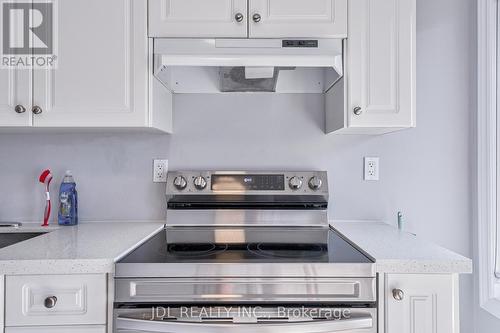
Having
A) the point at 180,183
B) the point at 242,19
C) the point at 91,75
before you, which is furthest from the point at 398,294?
the point at 91,75

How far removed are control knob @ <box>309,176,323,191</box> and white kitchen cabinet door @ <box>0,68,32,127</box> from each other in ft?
4.16

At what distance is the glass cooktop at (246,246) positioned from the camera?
1112 millimetres

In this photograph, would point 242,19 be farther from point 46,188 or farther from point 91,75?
point 46,188

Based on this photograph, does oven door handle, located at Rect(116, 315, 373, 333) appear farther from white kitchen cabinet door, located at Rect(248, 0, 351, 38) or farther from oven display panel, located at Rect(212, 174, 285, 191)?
white kitchen cabinet door, located at Rect(248, 0, 351, 38)

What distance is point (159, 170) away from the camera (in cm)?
174

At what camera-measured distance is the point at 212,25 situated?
4.52 ft

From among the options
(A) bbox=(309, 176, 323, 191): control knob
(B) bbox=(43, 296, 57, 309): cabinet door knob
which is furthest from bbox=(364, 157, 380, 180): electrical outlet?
(B) bbox=(43, 296, 57, 309): cabinet door knob

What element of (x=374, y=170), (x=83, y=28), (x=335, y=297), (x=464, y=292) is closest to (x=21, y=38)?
(x=83, y=28)

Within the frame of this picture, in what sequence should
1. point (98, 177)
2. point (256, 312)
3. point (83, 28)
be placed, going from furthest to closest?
point (98, 177), point (83, 28), point (256, 312)

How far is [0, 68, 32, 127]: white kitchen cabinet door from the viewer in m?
1.36

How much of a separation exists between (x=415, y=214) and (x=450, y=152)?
0.37m

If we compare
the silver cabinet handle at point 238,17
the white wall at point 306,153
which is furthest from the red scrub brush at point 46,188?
the silver cabinet handle at point 238,17

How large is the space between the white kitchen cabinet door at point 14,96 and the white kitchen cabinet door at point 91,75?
0.03 meters

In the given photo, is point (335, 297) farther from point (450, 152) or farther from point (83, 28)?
point (83, 28)
